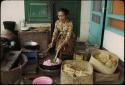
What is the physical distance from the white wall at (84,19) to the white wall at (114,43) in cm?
91

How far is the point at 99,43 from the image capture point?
3.71 m

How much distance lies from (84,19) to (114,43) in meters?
1.34

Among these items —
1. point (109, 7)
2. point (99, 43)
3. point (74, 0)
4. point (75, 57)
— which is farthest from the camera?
point (74, 0)

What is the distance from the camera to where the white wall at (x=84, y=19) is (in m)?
4.22

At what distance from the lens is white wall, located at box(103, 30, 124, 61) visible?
2.87 m

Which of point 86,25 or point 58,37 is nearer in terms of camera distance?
point 58,37

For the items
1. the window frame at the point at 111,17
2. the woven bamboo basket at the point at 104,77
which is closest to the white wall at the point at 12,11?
the window frame at the point at 111,17

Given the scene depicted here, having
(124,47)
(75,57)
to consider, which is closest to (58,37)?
(75,57)

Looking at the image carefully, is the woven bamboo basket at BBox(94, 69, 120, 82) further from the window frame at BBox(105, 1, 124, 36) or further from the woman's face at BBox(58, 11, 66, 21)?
the woman's face at BBox(58, 11, 66, 21)

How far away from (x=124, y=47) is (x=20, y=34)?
2081 millimetres

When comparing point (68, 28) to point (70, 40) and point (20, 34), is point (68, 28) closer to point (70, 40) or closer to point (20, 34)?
point (70, 40)

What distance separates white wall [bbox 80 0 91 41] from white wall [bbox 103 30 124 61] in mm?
906

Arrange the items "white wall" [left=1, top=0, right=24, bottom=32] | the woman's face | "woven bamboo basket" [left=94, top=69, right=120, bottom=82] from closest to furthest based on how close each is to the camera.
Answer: "woven bamboo basket" [left=94, top=69, right=120, bottom=82], the woman's face, "white wall" [left=1, top=0, right=24, bottom=32]

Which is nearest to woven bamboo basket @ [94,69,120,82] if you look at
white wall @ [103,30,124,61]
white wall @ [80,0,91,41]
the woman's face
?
white wall @ [103,30,124,61]
